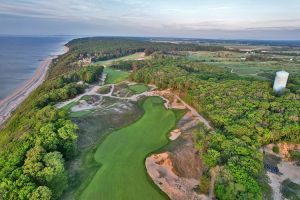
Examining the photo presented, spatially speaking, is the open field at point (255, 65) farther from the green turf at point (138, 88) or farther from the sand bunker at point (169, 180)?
the sand bunker at point (169, 180)

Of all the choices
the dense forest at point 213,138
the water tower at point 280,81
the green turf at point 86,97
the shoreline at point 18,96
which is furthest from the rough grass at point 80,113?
the water tower at point 280,81

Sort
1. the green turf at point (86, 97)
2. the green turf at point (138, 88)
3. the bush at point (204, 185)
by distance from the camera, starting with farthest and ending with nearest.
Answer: the green turf at point (138, 88), the green turf at point (86, 97), the bush at point (204, 185)

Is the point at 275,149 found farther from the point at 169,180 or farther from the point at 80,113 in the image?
the point at 80,113

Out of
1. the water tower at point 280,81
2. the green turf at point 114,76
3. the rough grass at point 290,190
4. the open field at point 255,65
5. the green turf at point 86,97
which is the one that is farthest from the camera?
the open field at point 255,65

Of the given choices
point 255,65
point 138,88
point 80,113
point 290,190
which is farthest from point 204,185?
point 255,65

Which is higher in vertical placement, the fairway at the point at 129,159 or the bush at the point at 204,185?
the bush at the point at 204,185

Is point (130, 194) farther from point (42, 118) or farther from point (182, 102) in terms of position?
point (182, 102)

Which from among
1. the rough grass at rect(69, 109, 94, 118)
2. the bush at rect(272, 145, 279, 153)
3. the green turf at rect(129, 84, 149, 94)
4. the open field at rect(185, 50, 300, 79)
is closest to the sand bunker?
the bush at rect(272, 145, 279, 153)
